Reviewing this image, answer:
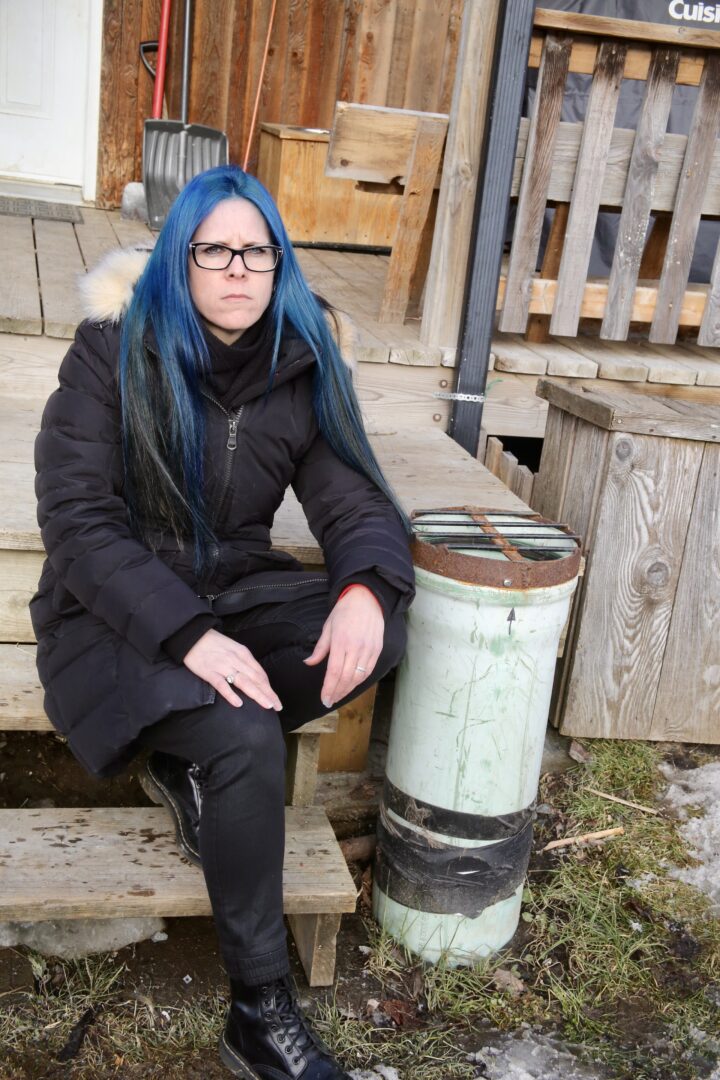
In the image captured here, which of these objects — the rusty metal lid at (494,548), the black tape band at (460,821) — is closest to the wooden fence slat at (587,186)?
the rusty metal lid at (494,548)

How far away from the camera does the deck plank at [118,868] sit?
1997mm

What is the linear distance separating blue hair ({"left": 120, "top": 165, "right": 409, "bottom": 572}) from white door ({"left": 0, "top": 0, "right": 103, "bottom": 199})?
437cm

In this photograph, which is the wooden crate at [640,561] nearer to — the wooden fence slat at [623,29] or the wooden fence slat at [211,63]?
the wooden fence slat at [623,29]

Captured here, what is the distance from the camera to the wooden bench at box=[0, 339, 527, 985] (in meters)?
2.02

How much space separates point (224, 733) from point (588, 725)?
146 centimetres

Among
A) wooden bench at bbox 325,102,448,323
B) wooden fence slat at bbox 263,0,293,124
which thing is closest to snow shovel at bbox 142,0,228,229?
wooden fence slat at bbox 263,0,293,124

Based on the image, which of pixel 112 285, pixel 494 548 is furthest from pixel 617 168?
pixel 112 285

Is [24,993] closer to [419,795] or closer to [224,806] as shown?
[224,806]

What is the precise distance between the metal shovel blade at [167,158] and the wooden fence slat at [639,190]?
278cm

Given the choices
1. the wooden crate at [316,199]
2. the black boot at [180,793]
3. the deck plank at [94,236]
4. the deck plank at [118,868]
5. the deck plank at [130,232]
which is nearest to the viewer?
the deck plank at [118,868]

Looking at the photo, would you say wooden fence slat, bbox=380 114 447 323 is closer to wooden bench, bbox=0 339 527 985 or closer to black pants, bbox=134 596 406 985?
wooden bench, bbox=0 339 527 985

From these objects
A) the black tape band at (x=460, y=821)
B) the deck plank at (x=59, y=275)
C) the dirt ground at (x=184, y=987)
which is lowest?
the dirt ground at (x=184, y=987)

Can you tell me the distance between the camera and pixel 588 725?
10.00 feet

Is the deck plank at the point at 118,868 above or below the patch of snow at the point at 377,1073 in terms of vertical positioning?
above
